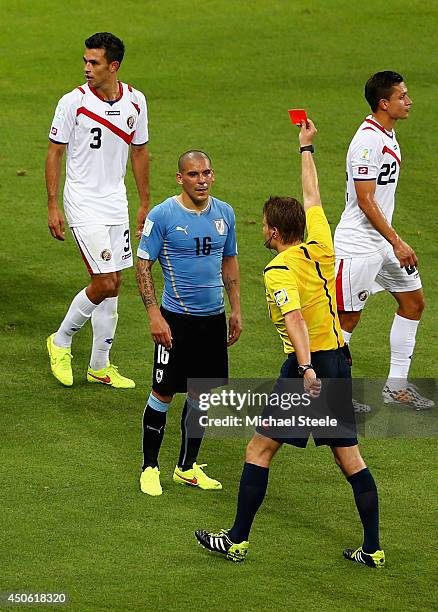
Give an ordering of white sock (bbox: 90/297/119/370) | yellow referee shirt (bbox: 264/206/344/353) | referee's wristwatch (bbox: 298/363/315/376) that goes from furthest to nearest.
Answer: white sock (bbox: 90/297/119/370) → yellow referee shirt (bbox: 264/206/344/353) → referee's wristwatch (bbox: 298/363/315/376)

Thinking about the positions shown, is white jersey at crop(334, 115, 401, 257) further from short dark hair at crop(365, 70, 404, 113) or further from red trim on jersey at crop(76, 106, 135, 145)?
red trim on jersey at crop(76, 106, 135, 145)

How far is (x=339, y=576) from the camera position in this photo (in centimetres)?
745

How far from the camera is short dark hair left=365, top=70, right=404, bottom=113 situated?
9.84 m

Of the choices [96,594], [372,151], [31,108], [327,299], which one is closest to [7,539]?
[96,594]

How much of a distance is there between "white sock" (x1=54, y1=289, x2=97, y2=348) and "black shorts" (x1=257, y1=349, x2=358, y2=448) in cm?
320

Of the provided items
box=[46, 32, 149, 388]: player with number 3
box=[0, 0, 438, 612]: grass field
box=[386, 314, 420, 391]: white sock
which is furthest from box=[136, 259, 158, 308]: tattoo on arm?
box=[386, 314, 420, 391]: white sock

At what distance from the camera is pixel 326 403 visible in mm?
7609

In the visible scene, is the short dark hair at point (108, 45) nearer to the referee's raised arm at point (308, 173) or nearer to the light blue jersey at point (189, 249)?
the light blue jersey at point (189, 249)

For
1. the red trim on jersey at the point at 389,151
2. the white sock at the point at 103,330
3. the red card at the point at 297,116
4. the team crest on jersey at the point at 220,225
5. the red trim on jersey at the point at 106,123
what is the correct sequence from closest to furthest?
the red card at the point at 297,116 < the team crest on jersey at the point at 220,225 < the red trim on jersey at the point at 389,151 < the red trim on jersey at the point at 106,123 < the white sock at the point at 103,330

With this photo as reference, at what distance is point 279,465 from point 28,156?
863 centimetres

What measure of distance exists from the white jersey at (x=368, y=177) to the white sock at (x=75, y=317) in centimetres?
202

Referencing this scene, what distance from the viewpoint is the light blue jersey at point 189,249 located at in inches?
331

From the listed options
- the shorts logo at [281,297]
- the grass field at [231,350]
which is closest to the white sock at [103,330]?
the grass field at [231,350]

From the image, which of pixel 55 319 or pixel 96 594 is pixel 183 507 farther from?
pixel 55 319
